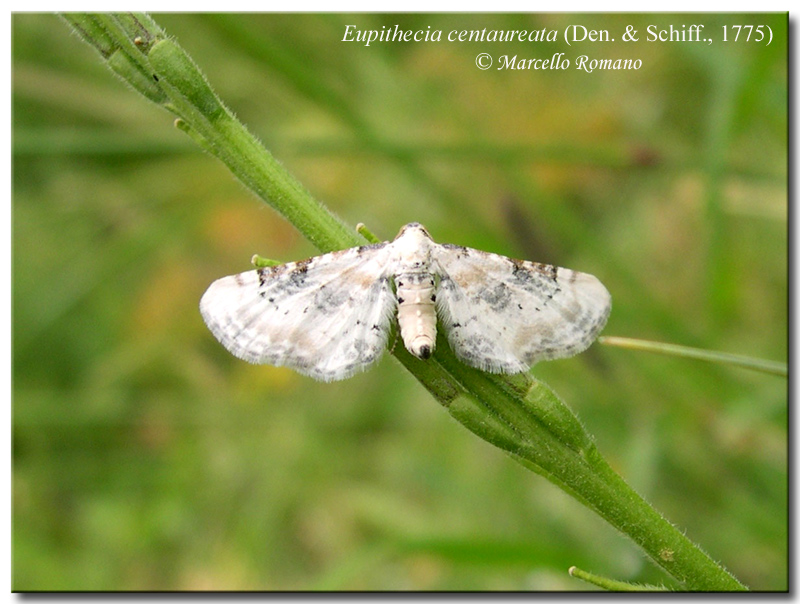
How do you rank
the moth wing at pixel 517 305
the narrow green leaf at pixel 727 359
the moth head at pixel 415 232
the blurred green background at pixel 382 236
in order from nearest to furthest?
the narrow green leaf at pixel 727 359
the moth wing at pixel 517 305
the moth head at pixel 415 232
the blurred green background at pixel 382 236

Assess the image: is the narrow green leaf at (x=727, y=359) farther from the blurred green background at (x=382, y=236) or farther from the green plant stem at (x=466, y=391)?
the blurred green background at (x=382, y=236)

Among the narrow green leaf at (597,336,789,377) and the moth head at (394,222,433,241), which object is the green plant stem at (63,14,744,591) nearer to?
the narrow green leaf at (597,336,789,377)

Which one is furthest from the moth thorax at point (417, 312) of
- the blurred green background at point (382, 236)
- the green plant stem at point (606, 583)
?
the blurred green background at point (382, 236)

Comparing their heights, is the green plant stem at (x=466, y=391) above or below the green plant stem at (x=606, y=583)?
above

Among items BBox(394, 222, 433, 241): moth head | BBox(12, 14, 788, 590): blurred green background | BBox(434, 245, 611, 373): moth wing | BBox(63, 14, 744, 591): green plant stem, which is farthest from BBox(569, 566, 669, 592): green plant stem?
BBox(12, 14, 788, 590): blurred green background

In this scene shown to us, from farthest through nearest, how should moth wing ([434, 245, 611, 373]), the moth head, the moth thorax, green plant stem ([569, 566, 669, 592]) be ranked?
1. the moth head
2. moth wing ([434, 245, 611, 373])
3. the moth thorax
4. green plant stem ([569, 566, 669, 592])

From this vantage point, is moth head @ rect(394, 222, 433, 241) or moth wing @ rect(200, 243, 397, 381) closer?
moth wing @ rect(200, 243, 397, 381)

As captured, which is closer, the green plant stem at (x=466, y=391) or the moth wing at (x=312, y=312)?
the green plant stem at (x=466, y=391)
